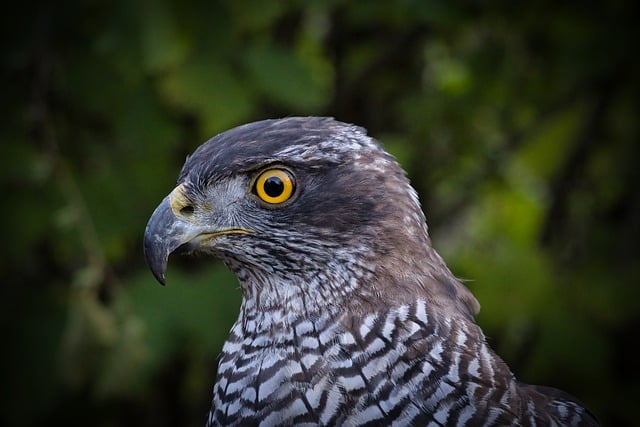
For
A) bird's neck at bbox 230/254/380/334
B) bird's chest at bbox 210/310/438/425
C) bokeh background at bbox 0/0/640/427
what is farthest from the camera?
bokeh background at bbox 0/0/640/427

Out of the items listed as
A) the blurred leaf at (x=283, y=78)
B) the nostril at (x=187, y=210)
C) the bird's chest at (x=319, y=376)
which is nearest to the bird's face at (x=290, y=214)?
the nostril at (x=187, y=210)

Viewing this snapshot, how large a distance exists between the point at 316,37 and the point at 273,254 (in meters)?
3.42

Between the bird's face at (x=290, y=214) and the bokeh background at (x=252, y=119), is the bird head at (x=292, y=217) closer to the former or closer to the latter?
the bird's face at (x=290, y=214)

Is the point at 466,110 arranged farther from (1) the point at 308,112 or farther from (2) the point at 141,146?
(2) the point at 141,146

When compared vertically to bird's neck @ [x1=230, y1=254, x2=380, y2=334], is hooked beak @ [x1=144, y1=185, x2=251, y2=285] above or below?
above

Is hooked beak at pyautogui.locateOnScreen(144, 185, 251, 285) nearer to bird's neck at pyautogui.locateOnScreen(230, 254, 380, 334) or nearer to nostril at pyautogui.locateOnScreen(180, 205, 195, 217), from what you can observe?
nostril at pyautogui.locateOnScreen(180, 205, 195, 217)

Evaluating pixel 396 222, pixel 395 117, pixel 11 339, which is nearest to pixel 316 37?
pixel 395 117

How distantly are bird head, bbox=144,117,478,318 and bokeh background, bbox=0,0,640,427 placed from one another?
1266 mm

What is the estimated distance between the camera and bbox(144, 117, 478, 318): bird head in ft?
7.57

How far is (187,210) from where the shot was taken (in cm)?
238

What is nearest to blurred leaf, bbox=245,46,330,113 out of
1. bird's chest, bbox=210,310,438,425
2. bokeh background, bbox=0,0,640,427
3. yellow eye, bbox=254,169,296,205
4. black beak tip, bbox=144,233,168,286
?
bokeh background, bbox=0,0,640,427

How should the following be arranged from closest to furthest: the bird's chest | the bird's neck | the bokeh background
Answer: the bird's chest
the bird's neck
the bokeh background

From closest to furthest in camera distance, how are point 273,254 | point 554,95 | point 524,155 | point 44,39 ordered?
point 273,254 < point 44,39 < point 554,95 < point 524,155

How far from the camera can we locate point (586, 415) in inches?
97.2
